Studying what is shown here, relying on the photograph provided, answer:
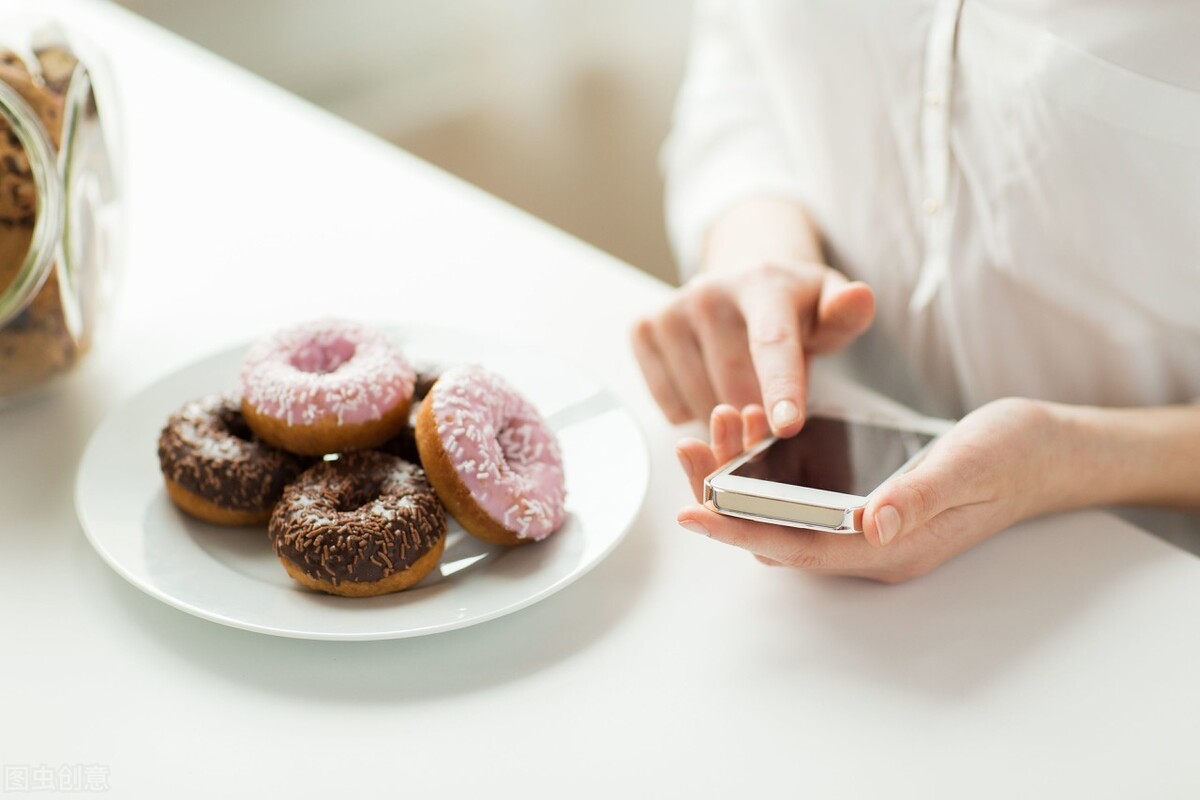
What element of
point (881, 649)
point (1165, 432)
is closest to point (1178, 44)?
point (1165, 432)

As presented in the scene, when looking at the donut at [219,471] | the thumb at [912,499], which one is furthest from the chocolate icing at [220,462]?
the thumb at [912,499]

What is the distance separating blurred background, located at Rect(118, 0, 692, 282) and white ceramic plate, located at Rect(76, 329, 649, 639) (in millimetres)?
1813

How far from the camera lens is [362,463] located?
632 mm

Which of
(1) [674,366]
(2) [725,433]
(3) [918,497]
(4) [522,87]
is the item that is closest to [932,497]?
(3) [918,497]

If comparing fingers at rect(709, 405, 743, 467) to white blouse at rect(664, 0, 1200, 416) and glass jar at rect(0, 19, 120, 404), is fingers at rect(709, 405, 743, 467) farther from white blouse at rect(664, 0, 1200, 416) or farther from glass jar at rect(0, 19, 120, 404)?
glass jar at rect(0, 19, 120, 404)

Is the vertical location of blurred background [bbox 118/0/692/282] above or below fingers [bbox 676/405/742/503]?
below

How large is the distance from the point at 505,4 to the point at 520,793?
2437mm

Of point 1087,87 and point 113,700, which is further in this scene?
point 1087,87

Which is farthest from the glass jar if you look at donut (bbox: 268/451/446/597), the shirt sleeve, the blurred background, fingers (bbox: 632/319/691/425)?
the blurred background

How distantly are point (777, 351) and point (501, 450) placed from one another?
0.18 metres

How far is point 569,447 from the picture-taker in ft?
2.33

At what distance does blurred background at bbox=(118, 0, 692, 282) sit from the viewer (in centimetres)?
246

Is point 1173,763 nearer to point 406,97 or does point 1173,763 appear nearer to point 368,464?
point 368,464

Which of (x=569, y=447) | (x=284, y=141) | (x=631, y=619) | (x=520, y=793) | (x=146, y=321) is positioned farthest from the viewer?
(x=284, y=141)
